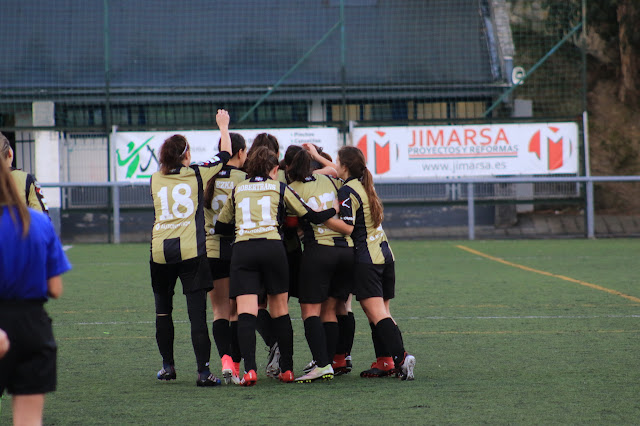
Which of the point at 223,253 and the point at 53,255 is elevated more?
the point at 53,255

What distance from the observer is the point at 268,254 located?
20.5ft

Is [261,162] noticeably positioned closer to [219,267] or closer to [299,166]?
[299,166]

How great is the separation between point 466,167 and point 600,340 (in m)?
12.6

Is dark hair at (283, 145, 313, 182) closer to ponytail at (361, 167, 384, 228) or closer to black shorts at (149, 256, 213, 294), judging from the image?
ponytail at (361, 167, 384, 228)

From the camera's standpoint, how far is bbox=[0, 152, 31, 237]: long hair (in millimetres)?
3260

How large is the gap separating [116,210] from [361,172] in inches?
567

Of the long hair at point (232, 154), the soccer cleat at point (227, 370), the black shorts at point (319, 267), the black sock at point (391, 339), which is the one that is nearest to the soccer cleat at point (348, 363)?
the black sock at point (391, 339)

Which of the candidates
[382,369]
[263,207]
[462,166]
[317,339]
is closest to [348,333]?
[382,369]

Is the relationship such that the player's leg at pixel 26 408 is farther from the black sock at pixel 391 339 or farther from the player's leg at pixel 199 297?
the black sock at pixel 391 339

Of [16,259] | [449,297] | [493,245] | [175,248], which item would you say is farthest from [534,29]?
[16,259]

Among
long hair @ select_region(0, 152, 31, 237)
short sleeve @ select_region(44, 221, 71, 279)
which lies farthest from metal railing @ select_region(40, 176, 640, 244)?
long hair @ select_region(0, 152, 31, 237)

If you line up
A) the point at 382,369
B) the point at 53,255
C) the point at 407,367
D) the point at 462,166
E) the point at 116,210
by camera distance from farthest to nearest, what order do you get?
1. the point at 462,166
2. the point at 116,210
3. the point at 382,369
4. the point at 407,367
5. the point at 53,255

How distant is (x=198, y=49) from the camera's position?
2289cm

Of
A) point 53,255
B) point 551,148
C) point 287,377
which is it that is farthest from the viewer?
point 551,148
